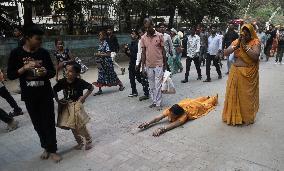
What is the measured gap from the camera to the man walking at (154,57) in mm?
7266

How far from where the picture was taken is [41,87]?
15.2 feet

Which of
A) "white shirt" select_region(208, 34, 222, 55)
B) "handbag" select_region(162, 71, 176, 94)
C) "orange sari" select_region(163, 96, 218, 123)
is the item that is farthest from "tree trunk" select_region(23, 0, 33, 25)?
"orange sari" select_region(163, 96, 218, 123)

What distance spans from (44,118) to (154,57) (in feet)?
10.4

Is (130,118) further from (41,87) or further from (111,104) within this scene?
(41,87)

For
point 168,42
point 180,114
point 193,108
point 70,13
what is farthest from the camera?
point 70,13

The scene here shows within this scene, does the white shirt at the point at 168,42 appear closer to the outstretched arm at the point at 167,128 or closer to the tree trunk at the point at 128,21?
the outstretched arm at the point at 167,128

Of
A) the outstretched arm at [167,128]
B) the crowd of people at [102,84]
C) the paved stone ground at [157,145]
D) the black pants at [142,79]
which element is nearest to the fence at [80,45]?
the crowd of people at [102,84]

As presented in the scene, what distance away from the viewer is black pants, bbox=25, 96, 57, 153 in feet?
15.3

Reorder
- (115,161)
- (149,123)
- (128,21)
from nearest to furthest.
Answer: (115,161)
(149,123)
(128,21)

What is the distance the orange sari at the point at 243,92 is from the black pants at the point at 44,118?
308cm

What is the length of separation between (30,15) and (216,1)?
12980 mm

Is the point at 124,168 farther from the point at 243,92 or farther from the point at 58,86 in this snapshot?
the point at 243,92

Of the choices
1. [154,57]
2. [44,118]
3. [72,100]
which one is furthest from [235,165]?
[154,57]

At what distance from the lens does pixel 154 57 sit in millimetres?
7266
